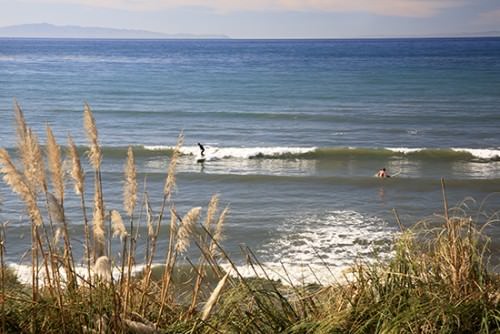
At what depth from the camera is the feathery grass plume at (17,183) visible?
3004mm

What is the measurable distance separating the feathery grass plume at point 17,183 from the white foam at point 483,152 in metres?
17.3

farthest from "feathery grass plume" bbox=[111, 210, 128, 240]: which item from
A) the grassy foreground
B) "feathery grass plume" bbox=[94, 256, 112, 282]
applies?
"feathery grass plume" bbox=[94, 256, 112, 282]

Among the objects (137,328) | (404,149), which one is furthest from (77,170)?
(404,149)

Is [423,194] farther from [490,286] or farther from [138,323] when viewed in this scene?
[138,323]

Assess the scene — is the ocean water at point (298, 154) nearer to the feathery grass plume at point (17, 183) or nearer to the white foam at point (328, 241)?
the white foam at point (328, 241)

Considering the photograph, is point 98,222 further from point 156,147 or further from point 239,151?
point 156,147

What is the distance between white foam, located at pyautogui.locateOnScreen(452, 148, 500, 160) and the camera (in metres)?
18.8

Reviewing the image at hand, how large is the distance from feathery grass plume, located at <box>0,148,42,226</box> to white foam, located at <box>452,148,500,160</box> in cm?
1728

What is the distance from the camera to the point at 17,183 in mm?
3096

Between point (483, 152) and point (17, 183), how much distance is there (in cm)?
1776

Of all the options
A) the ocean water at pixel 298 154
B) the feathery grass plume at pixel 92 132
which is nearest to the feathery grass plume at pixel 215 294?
the feathery grass plume at pixel 92 132

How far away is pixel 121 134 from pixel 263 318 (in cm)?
1963

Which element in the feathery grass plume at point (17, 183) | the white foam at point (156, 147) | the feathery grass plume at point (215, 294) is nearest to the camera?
the feathery grass plume at point (215, 294)

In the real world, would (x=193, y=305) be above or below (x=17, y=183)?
below
